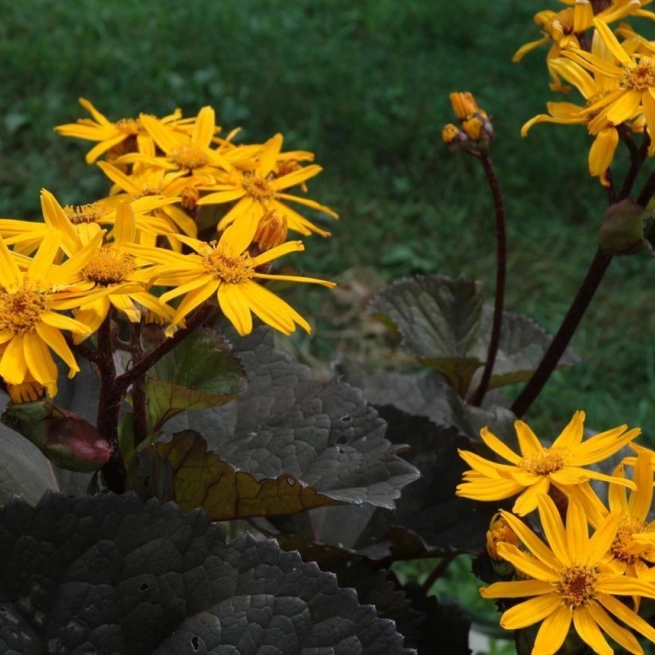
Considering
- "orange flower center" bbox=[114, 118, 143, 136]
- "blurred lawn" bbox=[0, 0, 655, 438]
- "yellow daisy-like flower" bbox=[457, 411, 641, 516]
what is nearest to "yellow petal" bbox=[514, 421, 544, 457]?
"yellow daisy-like flower" bbox=[457, 411, 641, 516]

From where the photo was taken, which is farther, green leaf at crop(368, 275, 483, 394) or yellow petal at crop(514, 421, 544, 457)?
green leaf at crop(368, 275, 483, 394)

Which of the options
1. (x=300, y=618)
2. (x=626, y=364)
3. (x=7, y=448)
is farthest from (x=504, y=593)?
(x=626, y=364)

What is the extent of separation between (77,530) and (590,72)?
705mm

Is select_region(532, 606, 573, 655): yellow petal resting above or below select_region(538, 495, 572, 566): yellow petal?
below

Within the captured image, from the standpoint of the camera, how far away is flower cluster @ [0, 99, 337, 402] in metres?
0.75

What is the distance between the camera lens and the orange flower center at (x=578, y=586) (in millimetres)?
776

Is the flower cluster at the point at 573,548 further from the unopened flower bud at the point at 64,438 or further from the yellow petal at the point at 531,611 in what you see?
the unopened flower bud at the point at 64,438

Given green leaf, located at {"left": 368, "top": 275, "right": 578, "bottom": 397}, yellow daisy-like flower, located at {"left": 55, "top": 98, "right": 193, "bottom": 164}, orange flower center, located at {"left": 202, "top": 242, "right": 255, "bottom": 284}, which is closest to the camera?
orange flower center, located at {"left": 202, "top": 242, "right": 255, "bottom": 284}

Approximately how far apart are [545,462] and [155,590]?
0.35m

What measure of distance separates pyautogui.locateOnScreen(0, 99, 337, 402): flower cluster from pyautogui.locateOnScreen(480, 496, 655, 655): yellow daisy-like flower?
0.85 feet

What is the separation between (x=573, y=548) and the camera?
801 millimetres

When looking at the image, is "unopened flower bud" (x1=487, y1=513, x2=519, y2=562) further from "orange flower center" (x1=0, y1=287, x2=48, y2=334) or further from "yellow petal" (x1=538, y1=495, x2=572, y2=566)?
"orange flower center" (x1=0, y1=287, x2=48, y2=334)

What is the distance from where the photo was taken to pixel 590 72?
108 centimetres

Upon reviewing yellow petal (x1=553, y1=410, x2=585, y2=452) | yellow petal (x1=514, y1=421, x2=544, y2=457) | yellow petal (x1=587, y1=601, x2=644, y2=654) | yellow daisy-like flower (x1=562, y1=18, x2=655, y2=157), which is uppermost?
yellow daisy-like flower (x1=562, y1=18, x2=655, y2=157)
